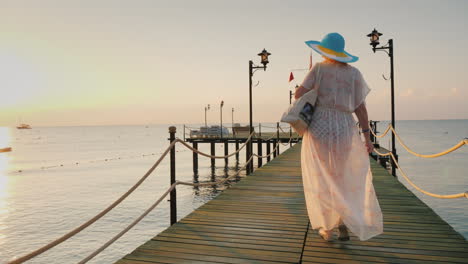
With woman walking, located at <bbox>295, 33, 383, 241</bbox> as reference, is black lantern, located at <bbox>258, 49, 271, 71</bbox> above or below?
above

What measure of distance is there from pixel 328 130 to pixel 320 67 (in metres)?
0.60

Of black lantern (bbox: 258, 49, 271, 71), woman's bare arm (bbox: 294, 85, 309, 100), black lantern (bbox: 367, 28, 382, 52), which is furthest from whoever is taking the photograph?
black lantern (bbox: 258, 49, 271, 71)

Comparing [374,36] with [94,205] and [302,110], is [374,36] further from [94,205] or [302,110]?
[94,205]

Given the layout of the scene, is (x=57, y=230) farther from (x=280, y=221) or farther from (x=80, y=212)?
(x=280, y=221)

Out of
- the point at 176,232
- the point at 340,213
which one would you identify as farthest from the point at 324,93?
the point at 176,232

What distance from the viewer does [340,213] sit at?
10.7 feet

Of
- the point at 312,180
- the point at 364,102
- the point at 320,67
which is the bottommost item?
the point at 312,180

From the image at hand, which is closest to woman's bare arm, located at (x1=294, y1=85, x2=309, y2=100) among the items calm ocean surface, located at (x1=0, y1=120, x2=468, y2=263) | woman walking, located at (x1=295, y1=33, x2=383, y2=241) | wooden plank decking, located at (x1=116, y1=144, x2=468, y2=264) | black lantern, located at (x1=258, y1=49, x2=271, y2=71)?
woman walking, located at (x1=295, y1=33, x2=383, y2=241)

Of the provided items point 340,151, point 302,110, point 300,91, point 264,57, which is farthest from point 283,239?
point 264,57

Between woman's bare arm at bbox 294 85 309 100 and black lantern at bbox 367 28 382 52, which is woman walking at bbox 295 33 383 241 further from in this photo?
black lantern at bbox 367 28 382 52

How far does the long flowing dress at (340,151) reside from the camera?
3258mm

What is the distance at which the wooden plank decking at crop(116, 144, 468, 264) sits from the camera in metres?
3.19

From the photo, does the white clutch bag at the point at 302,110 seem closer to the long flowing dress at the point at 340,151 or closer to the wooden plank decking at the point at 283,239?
the long flowing dress at the point at 340,151

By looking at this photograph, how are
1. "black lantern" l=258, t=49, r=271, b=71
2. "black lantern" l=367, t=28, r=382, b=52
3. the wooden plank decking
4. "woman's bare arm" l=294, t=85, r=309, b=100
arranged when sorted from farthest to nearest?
"black lantern" l=258, t=49, r=271, b=71 → "black lantern" l=367, t=28, r=382, b=52 → "woman's bare arm" l=294, t=85, r=309, b=100 → the wooden plank decking
